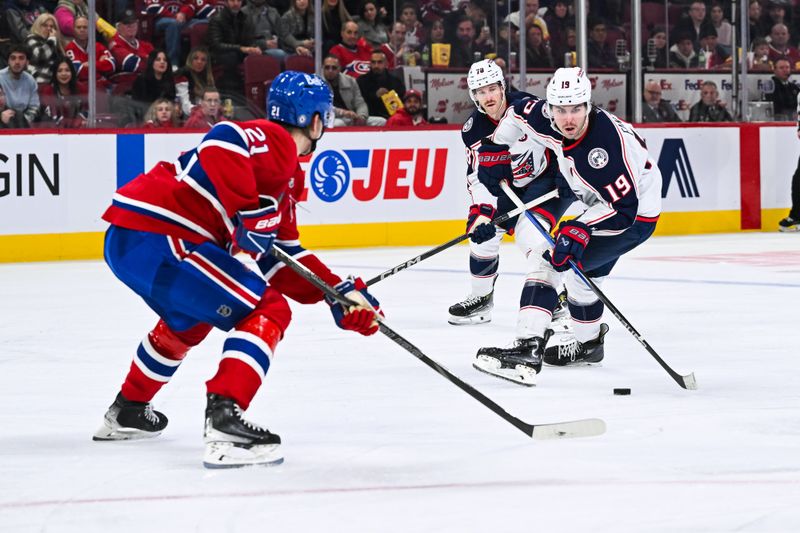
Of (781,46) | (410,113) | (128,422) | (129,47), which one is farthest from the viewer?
(781,46)

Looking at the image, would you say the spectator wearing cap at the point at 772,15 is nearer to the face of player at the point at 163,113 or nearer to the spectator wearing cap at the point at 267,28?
the spectator wearing cap at the point at 267,28

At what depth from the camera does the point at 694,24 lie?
446 inches

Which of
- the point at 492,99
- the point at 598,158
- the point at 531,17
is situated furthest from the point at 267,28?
the point at 598,158

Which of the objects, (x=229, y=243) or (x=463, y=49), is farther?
(x=463, y=49)

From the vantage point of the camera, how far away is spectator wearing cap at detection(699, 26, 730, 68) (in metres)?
11.3

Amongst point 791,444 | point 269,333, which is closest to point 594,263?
point 791,444

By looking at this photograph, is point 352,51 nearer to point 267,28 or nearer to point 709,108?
point 267,28

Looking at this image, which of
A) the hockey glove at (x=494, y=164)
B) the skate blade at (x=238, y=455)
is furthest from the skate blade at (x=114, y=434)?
the hockey glove at (x=494, y=164)

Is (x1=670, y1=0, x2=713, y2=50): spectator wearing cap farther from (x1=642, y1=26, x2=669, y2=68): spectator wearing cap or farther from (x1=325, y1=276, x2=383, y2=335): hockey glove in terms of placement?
(x1=325, y1=276, x2=383, y2=335): hockey glove

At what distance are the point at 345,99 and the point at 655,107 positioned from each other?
2.70 metres

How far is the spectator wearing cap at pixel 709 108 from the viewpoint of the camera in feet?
36.6

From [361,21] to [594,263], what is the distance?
5.85 metres

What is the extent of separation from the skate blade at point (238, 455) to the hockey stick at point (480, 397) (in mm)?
394

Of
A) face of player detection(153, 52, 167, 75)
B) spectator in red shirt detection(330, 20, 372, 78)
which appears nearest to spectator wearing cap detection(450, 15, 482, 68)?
spectator in red shirt detection(330, 20, 372, 78)
